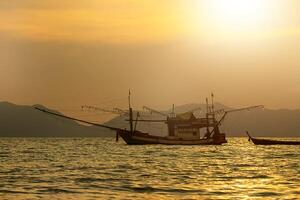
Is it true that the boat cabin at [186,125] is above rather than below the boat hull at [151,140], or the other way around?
above

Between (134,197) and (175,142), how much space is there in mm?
120154

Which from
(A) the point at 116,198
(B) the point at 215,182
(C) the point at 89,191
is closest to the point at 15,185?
(C) the point at 89,191

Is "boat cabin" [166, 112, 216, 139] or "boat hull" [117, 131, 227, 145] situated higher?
"boat cabin" [166, 112, 216, 139]

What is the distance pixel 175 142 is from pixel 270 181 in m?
109

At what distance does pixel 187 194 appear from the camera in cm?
3541

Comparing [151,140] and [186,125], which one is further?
[151,140]

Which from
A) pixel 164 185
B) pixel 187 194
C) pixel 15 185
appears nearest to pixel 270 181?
pixel 164 185

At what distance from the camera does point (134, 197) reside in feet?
111

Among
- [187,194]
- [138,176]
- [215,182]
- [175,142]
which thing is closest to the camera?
[187,194]

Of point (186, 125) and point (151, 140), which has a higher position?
point (186, 125)

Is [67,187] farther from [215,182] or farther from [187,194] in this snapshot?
[215,182]

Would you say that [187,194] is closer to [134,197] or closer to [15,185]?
[134,197]

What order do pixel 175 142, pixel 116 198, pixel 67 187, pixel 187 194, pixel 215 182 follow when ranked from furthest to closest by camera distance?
pixel 175 142 → pixel 215 182 → pixel 67 187 → pixel 187 194 → pixel 116 198

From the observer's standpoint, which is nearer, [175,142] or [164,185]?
[164,185]
